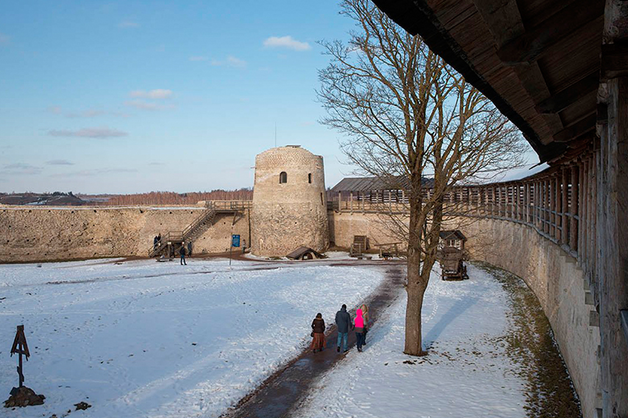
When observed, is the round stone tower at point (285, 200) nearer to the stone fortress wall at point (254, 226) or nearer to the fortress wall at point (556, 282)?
the stone fortress wall at point (254, 226)

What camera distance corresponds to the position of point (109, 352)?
36.8 ft

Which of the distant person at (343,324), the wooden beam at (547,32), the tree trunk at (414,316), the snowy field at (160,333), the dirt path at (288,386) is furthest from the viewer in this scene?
the distant person at (343,324)

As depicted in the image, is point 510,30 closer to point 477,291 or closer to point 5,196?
point 477,291

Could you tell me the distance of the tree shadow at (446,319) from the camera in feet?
40.4

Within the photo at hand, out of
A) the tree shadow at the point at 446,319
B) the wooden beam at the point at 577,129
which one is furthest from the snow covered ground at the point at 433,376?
the wooden beam at the point at 577,129

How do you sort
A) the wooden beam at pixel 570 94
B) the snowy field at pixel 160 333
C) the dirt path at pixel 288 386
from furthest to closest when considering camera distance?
the snowy field at pixel 160 333, the dirt path at pixel 288 386, the wooden beam at pixel 570 94

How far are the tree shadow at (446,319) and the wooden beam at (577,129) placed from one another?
24.1ft

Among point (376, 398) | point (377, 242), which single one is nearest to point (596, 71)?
point (376, 398)

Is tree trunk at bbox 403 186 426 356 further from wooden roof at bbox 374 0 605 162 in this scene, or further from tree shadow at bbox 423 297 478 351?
wooden roof at bbox 374 0 605 162

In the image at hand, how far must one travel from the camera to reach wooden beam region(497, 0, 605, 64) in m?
2.71

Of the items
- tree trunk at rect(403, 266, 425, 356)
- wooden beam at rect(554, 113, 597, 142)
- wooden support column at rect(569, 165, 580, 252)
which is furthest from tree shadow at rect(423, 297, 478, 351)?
wooden beam at rect(554, 113, 597, 142)

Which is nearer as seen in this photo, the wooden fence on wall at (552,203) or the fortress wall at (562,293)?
the fortress wall at (562,293)

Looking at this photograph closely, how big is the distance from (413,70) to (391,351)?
22.9 feet

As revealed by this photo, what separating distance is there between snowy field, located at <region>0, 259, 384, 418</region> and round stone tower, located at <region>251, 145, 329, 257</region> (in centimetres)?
900
